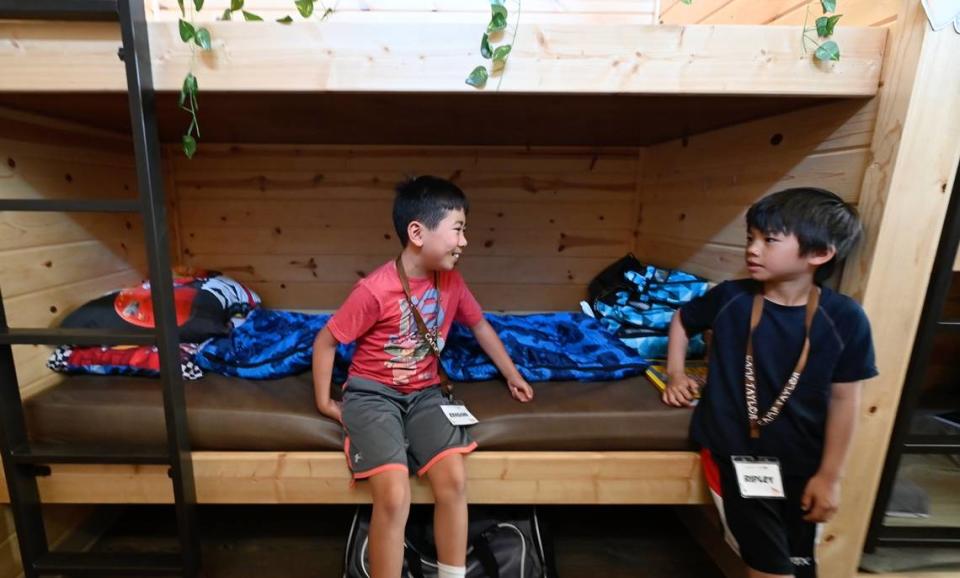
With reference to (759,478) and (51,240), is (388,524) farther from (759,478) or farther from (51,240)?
(51,240)

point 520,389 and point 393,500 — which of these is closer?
point 393,500

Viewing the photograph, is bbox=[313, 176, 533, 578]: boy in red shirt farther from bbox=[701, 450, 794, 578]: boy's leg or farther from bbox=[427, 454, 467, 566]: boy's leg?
bbox=[701, 450, 794, 578]: boy's leg

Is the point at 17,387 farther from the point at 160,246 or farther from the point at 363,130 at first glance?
the point at 363,130

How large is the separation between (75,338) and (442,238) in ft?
2.75

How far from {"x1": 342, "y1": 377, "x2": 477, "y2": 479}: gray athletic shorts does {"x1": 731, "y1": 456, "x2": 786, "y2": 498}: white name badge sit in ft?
1.94

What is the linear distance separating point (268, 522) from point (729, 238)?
1728 mm

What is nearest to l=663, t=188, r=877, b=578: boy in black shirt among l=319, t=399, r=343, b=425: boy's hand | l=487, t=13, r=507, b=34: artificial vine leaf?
l=487, t=13, r=507, b=34: artificial vine leaf

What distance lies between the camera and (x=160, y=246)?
3.20 feet

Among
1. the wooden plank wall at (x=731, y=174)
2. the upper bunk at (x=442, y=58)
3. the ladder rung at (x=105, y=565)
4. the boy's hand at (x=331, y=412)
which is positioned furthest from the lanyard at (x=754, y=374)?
the ladder rung at (x=105, y=565)

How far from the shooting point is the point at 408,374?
118 centimetres

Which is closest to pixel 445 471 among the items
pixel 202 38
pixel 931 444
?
pixel 202 38

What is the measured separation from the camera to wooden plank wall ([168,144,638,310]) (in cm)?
195

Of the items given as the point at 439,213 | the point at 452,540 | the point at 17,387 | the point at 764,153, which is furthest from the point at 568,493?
the point at 17,387

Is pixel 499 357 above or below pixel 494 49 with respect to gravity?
below
